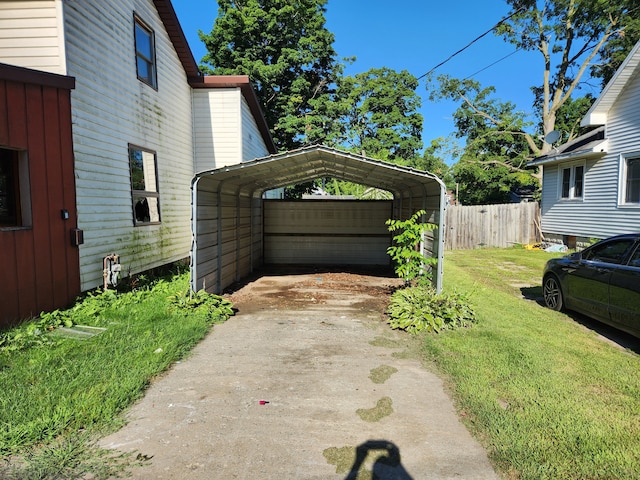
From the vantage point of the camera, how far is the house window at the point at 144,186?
8344 mm

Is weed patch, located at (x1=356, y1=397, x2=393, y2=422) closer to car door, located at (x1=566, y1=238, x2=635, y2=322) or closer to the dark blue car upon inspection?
the dark blue car

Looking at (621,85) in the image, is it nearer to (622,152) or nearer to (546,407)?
(622,152)

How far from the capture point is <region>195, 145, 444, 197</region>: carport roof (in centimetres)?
671

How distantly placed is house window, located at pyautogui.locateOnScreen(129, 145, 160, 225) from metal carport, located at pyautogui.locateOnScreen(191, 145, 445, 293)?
172cm

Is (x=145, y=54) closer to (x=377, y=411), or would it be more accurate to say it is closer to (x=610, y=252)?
(x=377, y=411)

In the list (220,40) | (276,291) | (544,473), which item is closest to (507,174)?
(220,40)

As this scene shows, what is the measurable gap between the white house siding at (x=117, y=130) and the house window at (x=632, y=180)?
43.6ft

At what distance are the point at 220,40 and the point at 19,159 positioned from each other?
23.4m

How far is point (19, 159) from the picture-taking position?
5598 millimetres

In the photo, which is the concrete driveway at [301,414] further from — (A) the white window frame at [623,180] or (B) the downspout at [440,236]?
(A) the white window frame at [623,180]

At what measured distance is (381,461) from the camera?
2.89 meters

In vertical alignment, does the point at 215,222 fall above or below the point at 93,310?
above

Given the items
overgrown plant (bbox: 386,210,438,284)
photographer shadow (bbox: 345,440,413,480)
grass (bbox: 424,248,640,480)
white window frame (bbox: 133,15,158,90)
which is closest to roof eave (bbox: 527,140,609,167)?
grass (bbox: 424,248,640,480)

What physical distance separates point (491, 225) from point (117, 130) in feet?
49.3
